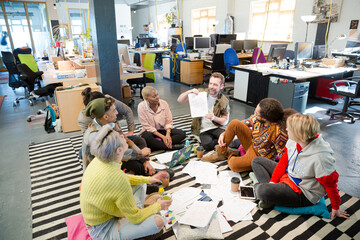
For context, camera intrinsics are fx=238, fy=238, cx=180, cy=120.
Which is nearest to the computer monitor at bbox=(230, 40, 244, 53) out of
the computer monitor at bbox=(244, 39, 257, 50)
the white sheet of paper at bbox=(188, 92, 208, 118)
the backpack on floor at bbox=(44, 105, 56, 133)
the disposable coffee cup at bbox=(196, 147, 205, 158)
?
the computer monitor at bbox=(244, 39, 257, 50)

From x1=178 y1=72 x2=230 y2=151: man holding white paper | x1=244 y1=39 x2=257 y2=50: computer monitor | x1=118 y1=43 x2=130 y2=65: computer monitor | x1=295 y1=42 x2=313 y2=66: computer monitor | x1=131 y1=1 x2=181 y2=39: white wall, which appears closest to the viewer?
x1=178 y1=72 x2=230 y2=151: man holding white paper

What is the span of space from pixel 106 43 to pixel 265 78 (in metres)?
2.97

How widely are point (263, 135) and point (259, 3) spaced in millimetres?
8093

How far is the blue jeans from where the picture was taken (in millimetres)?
1472

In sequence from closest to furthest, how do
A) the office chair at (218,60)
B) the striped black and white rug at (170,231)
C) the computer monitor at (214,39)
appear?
the striped black and white rug at (170,231), the office chair at (218,60), the computer monitor at (214,39)

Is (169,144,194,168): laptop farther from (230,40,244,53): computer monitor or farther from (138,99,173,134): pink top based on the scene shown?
(230,40,244,53): computer monitor

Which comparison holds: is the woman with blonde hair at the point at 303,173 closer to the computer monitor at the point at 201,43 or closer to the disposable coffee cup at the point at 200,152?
the disposable coffee cup at the point at 200,152

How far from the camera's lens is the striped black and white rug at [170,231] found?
1801 mm

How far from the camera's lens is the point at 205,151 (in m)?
3.07

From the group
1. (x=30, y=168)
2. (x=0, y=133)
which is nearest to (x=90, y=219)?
(x=30, y=168)

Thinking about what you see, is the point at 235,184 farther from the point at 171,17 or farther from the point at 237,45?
the point at 171,17

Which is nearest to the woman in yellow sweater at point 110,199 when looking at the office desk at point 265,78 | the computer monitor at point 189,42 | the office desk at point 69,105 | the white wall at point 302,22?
the office desk at point 69,105

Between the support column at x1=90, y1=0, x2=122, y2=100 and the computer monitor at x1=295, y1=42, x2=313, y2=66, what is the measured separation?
3.62m

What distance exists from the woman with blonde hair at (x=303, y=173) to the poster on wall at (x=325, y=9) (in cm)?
648
